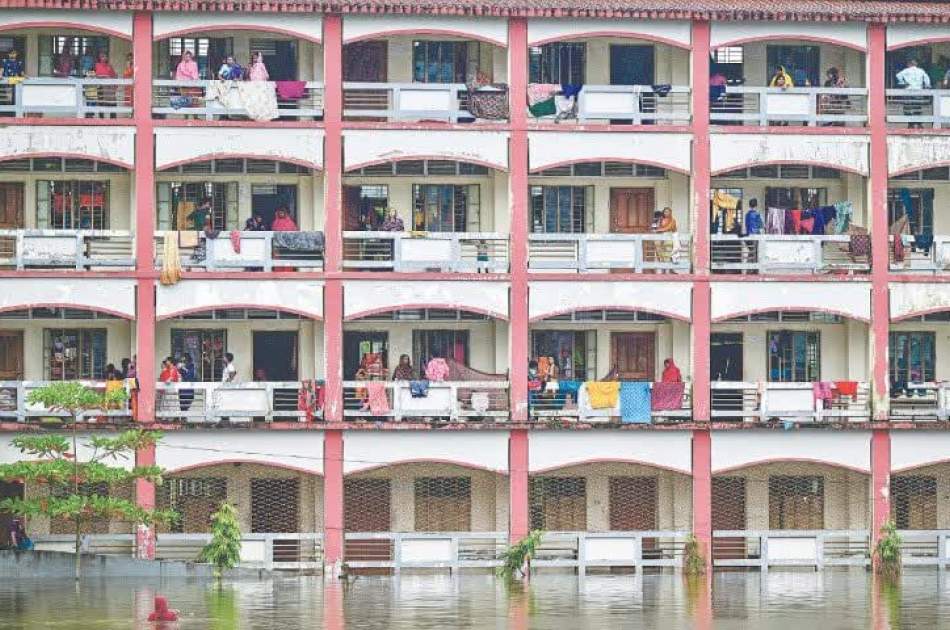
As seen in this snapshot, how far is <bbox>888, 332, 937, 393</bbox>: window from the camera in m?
57.5

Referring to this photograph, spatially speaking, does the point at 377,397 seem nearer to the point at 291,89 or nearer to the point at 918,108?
the point at 291,89

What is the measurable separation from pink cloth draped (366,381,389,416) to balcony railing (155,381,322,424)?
114 cm

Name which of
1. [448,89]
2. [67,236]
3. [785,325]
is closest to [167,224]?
[67,236]

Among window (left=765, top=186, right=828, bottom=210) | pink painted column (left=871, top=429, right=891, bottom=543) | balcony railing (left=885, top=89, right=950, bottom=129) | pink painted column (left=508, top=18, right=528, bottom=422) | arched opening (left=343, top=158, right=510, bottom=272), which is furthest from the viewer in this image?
window (left=765, top=186, right=828, bottom=210)

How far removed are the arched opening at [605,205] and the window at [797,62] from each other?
11.8 feet

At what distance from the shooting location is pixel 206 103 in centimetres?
5416

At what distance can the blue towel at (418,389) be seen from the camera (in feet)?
178

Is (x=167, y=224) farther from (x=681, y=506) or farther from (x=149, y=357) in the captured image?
(x=681, y=506)

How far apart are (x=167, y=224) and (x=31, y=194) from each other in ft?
9.97

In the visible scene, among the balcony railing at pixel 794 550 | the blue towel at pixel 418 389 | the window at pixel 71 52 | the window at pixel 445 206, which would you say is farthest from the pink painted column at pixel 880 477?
the window at pixel 71 52

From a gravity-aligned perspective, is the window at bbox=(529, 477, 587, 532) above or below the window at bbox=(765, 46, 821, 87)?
below

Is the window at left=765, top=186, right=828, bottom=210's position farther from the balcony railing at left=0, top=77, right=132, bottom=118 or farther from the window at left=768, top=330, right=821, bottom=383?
the balcony railing at left=0, top=77, right=132, bottom=118

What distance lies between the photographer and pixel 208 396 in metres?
53.8

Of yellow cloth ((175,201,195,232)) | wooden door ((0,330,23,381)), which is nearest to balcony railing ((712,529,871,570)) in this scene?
yellow cloth ((175,201,195,232))
